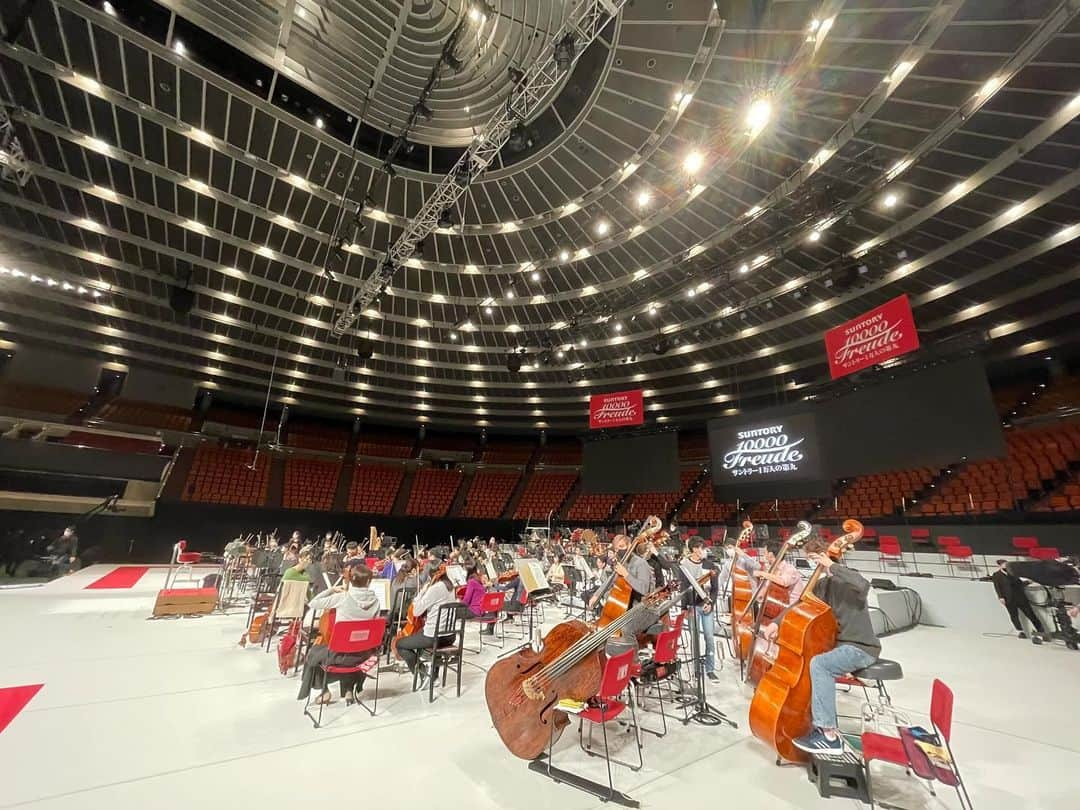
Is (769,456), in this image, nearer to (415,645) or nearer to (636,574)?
(636,574)

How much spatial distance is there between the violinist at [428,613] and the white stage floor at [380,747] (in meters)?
0.43

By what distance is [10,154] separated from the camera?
899 cm

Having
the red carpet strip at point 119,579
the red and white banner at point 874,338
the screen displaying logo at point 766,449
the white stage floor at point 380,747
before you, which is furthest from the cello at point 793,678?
the red carpet strip at point 119,579

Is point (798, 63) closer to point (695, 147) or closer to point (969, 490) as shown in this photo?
point (695, 147)

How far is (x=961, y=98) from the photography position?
7.53 m

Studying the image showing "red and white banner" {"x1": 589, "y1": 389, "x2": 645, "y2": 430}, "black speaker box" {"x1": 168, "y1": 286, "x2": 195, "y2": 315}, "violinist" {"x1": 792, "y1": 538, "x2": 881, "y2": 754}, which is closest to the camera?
"violinist" {"x1": 792, "y1": 538, "x2": 881, "y2": 754}

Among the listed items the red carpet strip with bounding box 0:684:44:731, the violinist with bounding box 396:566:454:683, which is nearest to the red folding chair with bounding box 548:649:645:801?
the violinist with bounding box 396:566:454:683

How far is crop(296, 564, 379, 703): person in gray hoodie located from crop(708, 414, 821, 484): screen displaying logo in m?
14.9

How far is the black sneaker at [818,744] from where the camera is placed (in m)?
2.95

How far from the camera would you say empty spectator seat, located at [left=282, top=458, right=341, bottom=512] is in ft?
72.1

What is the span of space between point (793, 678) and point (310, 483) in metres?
24.7

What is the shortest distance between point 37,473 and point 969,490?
33.9 meters

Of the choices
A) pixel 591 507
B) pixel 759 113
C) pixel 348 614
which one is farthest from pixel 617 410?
pixel 348 614

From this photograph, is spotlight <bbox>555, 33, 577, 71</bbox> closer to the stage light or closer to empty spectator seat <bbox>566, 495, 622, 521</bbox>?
the stage light
